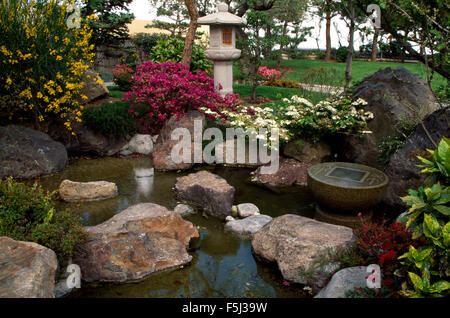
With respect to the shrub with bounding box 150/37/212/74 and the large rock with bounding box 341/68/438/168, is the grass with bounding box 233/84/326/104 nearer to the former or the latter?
the shrub with bounding box 150/37/212/74

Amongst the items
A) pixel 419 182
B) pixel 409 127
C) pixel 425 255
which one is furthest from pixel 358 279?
pixel 409 127

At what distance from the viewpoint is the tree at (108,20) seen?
16031 mm

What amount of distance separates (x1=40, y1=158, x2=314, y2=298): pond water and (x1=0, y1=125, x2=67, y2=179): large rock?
311mm

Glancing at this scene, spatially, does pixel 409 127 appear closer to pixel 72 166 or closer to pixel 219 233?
pixel 219 233

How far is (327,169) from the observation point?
6285 mm

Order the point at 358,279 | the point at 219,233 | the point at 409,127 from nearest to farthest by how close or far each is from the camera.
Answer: the point at 358,279, the point at 219,233, the point at 409,127

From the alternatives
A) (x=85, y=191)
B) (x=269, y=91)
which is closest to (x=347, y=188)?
(x=85, y=191)

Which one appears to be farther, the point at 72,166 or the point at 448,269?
the point at 72,166

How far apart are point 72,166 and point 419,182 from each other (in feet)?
24.5

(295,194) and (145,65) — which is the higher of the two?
(145,65)

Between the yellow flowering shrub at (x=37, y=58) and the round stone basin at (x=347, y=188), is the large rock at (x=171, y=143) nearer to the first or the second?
the yellow flowering shrub at (x=37, y=58)

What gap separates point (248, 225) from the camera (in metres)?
5.87

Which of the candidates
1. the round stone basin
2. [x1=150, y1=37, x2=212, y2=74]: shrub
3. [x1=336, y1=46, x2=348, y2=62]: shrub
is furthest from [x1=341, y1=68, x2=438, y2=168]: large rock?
[x1=336, y1=46, x2=348, y2=62]: shrub

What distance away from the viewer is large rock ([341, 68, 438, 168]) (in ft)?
24.8
